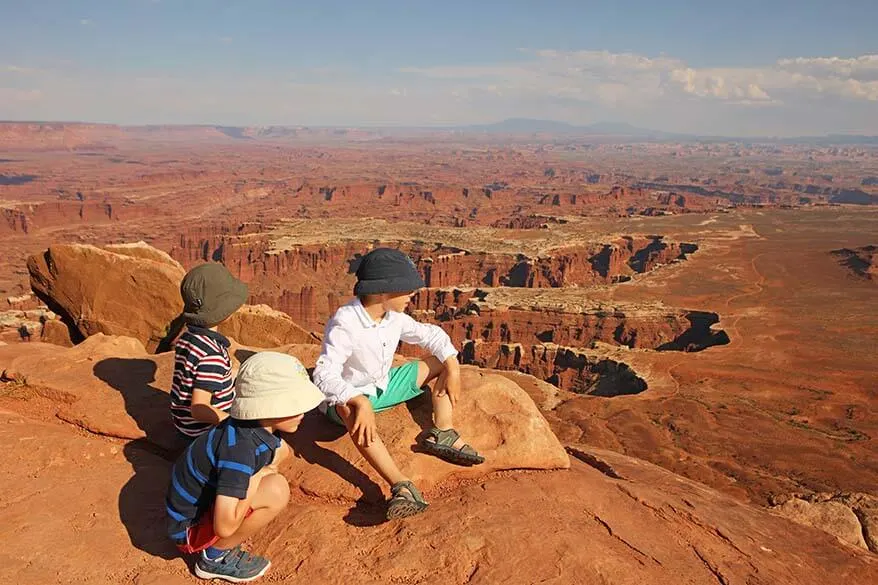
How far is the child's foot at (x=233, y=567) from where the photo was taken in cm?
342

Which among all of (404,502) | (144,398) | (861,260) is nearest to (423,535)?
(404,502)

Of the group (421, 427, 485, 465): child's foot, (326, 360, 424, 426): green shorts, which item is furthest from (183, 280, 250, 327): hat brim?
(421, 427, 485, 465): child's foot

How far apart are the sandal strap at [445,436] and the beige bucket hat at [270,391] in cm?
168

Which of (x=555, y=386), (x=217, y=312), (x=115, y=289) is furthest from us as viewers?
(x=555, y=386)

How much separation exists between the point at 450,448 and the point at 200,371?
2142 mm

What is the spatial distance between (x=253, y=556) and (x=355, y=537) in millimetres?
724

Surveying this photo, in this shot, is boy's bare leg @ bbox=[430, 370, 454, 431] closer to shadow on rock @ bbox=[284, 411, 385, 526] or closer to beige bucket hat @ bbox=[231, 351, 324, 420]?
shadow on rock @ bbox=[284, 411, 385, 526]

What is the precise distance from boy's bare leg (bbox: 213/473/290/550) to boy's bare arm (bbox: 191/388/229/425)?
1091mm

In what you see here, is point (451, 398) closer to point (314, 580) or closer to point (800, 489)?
point (314, 580)

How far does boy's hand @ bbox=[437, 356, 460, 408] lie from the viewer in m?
4.81

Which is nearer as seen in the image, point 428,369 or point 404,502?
point 404,502

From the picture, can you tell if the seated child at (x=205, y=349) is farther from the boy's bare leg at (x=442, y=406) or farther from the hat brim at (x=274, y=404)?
the boy's bare leg at (x=442, y=406)

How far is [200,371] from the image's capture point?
14.0 ft

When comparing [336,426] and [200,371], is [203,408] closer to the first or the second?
[200,371]
